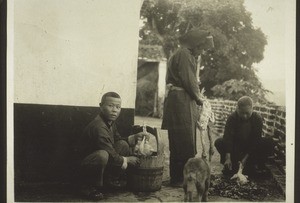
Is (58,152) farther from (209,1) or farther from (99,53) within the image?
(209,1)

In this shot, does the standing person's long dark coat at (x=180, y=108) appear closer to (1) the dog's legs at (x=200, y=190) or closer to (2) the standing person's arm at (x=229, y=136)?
(1) the dog's legs at (x=200, y=190)

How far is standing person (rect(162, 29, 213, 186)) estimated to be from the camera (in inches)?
145

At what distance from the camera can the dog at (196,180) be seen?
11.7 ft

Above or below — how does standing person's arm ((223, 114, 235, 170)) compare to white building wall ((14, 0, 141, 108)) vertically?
below

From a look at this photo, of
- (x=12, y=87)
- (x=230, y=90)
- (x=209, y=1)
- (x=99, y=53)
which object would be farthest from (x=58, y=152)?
(x=209, y=1)

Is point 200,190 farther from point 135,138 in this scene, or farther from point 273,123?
point 273,123

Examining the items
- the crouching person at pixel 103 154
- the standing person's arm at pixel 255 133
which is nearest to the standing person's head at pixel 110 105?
the crouching person at pixel 103 154

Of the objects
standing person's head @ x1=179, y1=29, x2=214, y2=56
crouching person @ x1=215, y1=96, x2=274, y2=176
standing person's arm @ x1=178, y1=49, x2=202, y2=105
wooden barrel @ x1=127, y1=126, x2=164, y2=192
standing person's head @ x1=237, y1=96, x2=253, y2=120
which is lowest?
wooden barrel @ x1=127, y1=126, x2=164, y2=192

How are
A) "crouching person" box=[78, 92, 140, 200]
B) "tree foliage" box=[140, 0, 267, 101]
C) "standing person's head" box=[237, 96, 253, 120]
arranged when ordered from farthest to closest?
"standing person's head" box=[237, 96, 253, 120]
"tree foliage" box=[140, 0, 267, 101]
"crouching person" box=[78, 92, 140, 200]

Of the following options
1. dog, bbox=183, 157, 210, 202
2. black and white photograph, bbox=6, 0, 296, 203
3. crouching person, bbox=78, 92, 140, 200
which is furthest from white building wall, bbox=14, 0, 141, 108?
dog, bbox=183, 157, 210, 202

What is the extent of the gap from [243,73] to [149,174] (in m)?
1.37

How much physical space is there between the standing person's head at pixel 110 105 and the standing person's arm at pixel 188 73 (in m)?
0.68

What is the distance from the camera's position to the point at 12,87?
139 inches

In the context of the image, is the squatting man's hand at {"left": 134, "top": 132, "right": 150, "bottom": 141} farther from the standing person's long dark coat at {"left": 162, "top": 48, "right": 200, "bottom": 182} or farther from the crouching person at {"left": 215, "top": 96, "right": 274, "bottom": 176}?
the crouching person at {"left": 215, "top": 96, "right": 274, "bottom": 176}
